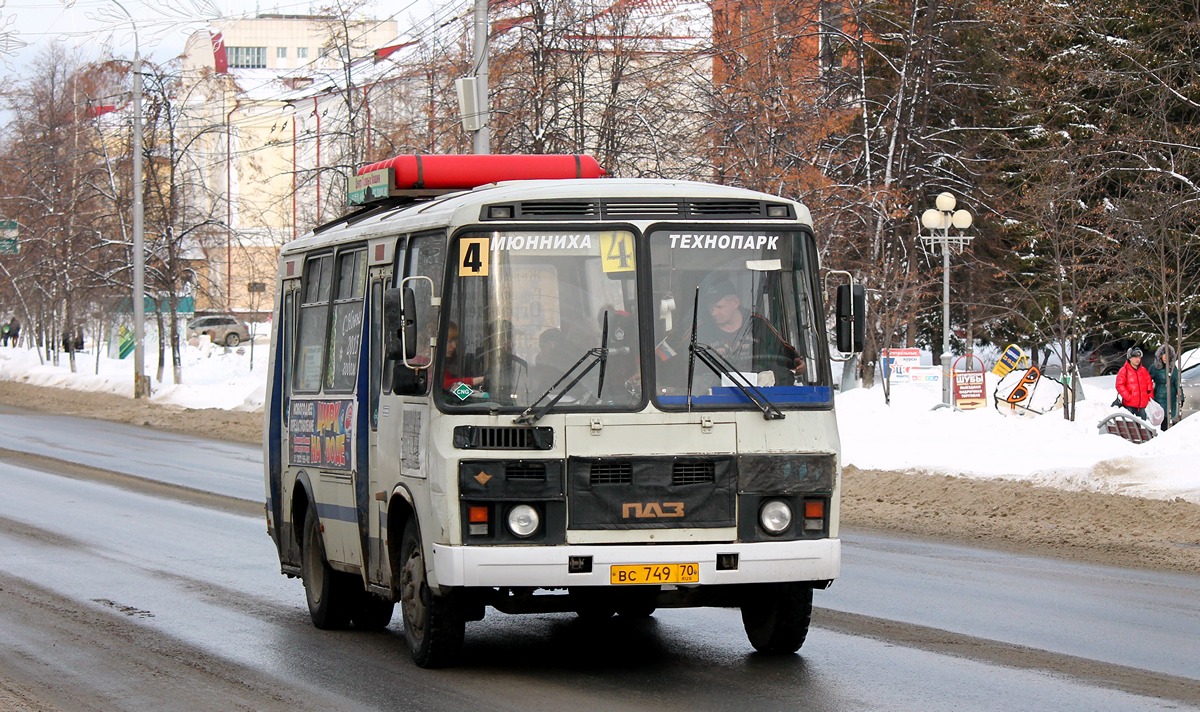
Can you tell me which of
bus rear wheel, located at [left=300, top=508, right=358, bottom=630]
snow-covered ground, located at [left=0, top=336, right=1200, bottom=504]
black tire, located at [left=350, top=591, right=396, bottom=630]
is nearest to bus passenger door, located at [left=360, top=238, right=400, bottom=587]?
bus rear wheel, located at [left=300, top=508, right=358, bottom=630]

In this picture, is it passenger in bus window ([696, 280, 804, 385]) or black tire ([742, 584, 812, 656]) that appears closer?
passenger in bus window ([696, 280, 804, 385])

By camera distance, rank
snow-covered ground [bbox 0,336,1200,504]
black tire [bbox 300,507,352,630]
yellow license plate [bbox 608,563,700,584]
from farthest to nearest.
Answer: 1. snow-covered ground [bbox 0,336,1200,504]
2. black tire [bbox 300,507,352,630]
3. yellow license plate [bbox 608,563,700,584]

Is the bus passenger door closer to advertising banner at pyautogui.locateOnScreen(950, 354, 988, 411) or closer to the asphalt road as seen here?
the asphalt road

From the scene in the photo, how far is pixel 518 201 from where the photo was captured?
29.0 ft

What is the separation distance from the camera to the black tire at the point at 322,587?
1091 centimetres

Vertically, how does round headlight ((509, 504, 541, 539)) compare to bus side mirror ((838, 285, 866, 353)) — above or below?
below

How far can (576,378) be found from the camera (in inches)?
340

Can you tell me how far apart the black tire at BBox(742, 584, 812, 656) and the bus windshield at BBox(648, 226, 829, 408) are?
3.47 feet

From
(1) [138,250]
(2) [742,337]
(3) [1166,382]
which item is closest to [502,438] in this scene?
(2) [742,337]

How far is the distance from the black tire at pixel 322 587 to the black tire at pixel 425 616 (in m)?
1.69

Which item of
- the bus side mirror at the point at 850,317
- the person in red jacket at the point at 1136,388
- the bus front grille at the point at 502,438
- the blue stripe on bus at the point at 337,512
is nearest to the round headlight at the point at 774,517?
the bus side mirror at the point at 850,317

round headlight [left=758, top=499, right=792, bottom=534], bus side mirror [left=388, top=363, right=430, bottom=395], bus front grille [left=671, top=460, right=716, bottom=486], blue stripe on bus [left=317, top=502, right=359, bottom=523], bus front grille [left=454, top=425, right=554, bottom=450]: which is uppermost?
bus side mirror [left=388, top=363, right=430, bottom=395]

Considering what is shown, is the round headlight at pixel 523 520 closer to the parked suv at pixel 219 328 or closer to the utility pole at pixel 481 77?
the utility pole at pixel 481 77

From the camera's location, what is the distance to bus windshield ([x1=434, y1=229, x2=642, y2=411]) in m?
8.65
